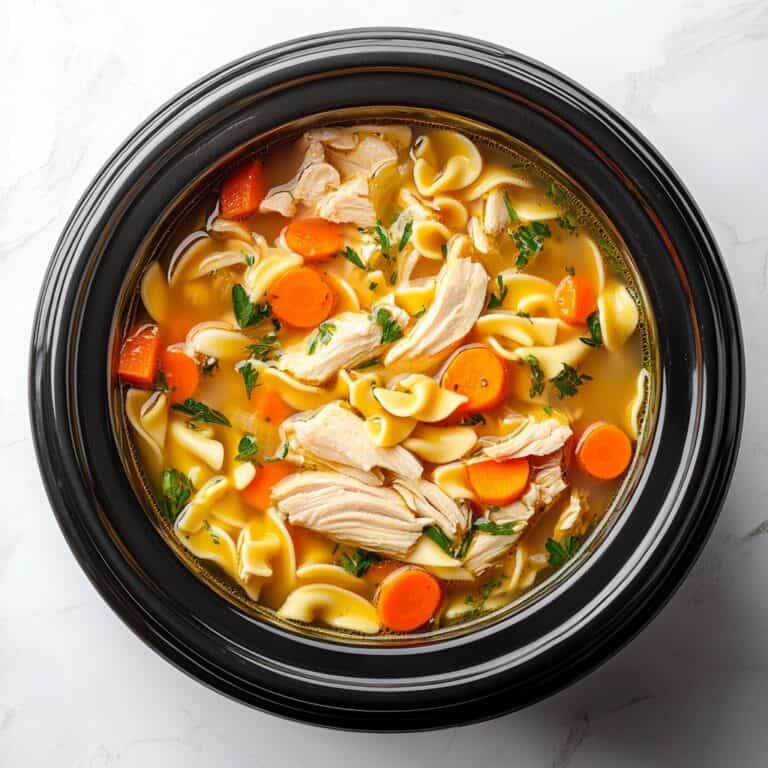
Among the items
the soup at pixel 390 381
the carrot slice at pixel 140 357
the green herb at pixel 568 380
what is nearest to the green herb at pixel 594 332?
the soup at pixel 390 381

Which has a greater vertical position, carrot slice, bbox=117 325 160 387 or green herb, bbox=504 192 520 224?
green herb, bbox=504 192 520 224

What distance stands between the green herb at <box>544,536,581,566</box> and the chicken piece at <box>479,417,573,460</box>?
1.09 ft

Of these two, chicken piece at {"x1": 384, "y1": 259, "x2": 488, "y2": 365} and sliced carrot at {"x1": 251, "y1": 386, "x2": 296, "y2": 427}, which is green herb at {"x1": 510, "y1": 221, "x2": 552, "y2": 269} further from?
sliced carrot at {"x1": 251, "y1": 386, "x2": 296, "y2": 427}

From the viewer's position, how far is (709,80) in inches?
152

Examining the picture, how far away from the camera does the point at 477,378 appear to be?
3441 millimetres

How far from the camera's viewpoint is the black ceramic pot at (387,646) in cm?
305

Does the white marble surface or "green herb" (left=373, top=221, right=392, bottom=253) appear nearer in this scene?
"green herb" (left=373, top=221, right=392, bottom=253)

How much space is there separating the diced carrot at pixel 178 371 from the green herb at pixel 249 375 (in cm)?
16

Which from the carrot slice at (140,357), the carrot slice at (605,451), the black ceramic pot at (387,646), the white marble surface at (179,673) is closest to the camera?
the black ceramic pot at (387,646)

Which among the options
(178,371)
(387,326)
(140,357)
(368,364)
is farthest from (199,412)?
(387,326)

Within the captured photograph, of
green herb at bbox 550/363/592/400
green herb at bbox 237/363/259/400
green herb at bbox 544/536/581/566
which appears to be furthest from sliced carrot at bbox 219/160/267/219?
green herb at bbox 544/536/581/566

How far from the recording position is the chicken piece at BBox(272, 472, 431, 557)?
11.2 ft

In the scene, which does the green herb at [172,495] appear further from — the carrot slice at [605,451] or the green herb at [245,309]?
Answer: the carrot slice at [605,451]

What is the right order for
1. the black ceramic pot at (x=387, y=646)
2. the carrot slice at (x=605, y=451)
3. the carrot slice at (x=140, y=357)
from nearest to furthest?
1. the black ceramic pot at (x=387, y=646)
2. the carrot slice at (x=140, y=357)
3. the carrot slice at (x=605, y=451)
